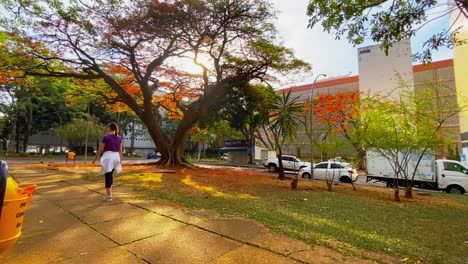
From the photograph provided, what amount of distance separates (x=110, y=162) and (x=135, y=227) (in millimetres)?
2381

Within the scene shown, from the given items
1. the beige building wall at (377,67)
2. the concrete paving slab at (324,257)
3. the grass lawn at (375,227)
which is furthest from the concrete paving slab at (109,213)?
the beige building wall at (377,67)

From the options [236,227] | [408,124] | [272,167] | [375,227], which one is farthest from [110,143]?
[272,167]

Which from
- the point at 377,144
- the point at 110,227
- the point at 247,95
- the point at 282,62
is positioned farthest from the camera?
the point at 247,95

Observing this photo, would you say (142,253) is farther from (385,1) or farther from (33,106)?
(33,106)

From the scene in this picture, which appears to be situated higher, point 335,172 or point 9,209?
point 9,209

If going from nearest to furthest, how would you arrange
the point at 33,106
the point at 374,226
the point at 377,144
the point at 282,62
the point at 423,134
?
the point at 374,226 < the point at 423,134 < the point at 377,144 < the point at 282,62 < the point at 33,106

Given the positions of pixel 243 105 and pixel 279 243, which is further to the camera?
pixel 243 105

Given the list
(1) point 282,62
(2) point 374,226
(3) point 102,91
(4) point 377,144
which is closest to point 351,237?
(2) point 374,226

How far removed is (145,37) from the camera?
14.5 m

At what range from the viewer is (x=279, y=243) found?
3.62 meters

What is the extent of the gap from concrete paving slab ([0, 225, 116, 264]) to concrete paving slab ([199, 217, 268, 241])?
4.48ft

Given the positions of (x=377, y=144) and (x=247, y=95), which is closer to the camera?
(x=377, y=144)

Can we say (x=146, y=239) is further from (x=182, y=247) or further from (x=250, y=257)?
(x=250, y=257)

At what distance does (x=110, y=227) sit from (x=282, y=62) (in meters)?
13.7
